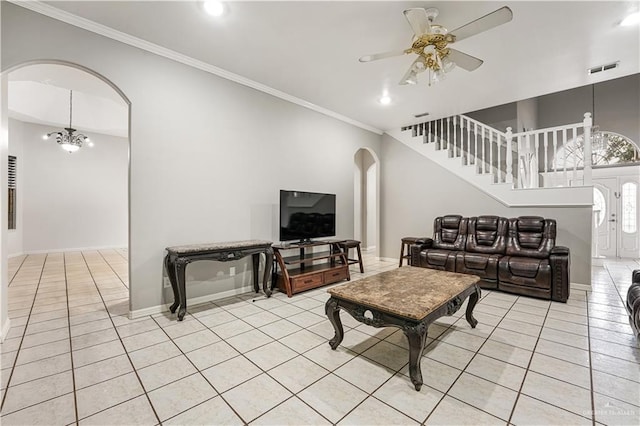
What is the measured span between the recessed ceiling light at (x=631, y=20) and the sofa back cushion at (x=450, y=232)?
2.99 m

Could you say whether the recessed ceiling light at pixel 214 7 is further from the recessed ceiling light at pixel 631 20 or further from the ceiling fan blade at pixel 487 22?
the recessed ceiling light at pixel 631 20

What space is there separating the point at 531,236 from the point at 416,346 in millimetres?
3580

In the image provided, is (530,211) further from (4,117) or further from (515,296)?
(4,117)

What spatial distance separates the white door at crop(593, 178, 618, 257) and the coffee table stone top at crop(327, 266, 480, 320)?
7066mm

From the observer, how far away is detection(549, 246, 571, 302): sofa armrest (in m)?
3.58

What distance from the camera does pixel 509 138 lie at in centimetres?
484

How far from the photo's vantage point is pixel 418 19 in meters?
2.30

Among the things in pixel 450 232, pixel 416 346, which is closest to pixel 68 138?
pixel 416 346

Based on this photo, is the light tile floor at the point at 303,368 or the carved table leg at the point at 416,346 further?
the carved table leg at the point at 416,346

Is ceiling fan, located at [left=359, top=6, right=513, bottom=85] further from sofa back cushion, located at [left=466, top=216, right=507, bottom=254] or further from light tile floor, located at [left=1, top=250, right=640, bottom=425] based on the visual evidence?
sofa back cushion, located at [left=466, top=216, right=507, bottom=254]

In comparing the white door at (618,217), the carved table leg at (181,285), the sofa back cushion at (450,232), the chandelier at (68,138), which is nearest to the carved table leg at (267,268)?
the carved table leg at (181,285)

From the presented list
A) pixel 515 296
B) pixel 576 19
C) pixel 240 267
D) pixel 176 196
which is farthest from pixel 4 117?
pixel 515 296

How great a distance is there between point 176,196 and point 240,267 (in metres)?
1.30

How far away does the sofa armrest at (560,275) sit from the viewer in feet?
11.8
